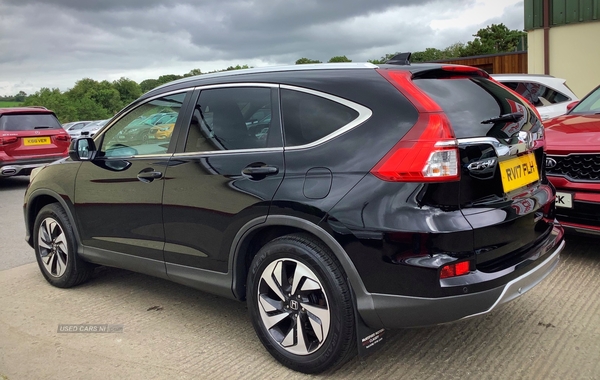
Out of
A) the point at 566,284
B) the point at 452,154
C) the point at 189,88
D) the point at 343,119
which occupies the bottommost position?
the point at 566,284

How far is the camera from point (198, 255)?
3.58m

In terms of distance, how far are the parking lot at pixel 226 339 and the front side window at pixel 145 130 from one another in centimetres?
123

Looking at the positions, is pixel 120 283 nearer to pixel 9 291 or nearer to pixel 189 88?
pixel 9 291

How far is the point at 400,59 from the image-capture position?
3314 millimetres

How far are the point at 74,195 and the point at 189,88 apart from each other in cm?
144

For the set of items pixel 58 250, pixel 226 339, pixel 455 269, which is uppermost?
pixel 455 269

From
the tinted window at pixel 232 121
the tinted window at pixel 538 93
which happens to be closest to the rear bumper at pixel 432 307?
the tinted window at pixel 232 121

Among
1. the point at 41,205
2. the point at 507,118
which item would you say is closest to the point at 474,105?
the point at 507,118

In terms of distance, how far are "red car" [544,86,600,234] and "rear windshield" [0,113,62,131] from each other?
34.9 feet

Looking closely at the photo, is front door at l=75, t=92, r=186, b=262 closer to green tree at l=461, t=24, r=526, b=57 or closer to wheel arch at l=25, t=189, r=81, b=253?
wheel arch at l=25, t=189, r=81, b=253

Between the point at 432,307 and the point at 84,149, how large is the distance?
2.97 meters

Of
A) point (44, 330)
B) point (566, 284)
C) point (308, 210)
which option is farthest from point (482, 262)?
point (44, 330)

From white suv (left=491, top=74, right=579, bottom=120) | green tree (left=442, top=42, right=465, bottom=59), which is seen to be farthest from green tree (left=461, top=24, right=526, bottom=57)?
white suv (left=491, top=74, right=579, bottom=120)

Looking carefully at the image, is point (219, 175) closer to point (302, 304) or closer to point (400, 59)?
point (302, 304)
